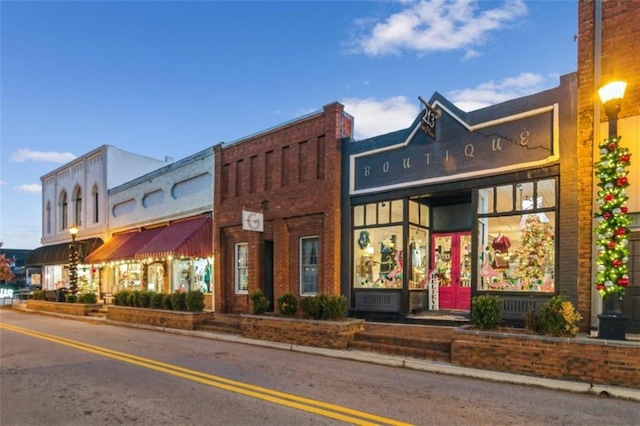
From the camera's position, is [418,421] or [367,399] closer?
[418,421]

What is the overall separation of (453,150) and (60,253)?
27003 mm

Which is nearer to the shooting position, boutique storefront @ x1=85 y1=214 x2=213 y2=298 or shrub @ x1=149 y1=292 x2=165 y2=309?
shrub @ x1=149 y1=292 x2=165 y2=309

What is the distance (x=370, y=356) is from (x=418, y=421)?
13.2ft

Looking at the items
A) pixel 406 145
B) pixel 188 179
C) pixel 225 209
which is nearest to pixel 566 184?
pixel 406 145

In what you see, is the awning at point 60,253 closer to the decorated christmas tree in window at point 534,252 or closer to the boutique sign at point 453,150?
the boutique sign at point 453,150

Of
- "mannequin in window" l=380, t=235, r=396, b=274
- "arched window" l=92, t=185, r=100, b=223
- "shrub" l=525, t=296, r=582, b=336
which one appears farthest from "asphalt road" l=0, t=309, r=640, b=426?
"arched window" l=92, t=185, r=100, b=223

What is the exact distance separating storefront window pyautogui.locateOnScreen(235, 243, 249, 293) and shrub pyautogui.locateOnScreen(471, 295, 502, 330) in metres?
10.3

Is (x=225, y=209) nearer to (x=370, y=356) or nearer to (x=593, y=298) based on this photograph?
(x=370, y=356)

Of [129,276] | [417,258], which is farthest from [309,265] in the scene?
[129,276]

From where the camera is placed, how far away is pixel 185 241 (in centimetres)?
1783

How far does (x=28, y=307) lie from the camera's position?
25.8 meters

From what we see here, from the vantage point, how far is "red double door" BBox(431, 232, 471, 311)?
1263 cm

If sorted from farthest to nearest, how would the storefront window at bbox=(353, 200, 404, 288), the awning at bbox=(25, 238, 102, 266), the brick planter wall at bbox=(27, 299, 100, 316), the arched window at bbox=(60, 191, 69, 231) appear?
the arched window at bbox=(60, 191, 69, 231) < the awning at bbox=(25, 238, 102, 266) < the brick planter wall at bbox=(27, 299, 100, 316) < the storefront window at bbox=(353, 200, 404, 288)

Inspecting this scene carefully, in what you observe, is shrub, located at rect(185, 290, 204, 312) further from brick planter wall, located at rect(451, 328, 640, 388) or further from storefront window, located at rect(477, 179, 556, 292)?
brick planter wall, located at rect(451, 328, 640, 388)
